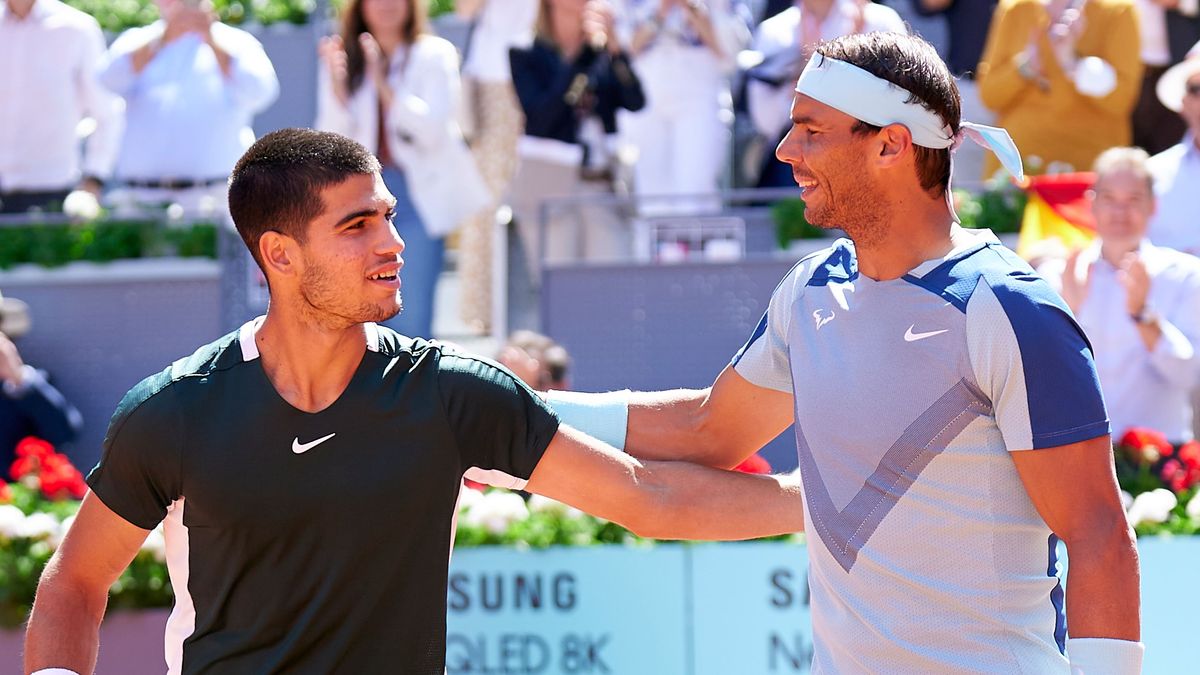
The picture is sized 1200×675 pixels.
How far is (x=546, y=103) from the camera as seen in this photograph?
9.27 meters

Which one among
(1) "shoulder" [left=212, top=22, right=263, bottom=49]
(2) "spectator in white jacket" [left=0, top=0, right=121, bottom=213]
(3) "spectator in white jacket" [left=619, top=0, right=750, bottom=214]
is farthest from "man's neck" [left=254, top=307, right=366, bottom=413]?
(2) "spectator in white jacket" [left=0, top=0, right=121, bottom=213]

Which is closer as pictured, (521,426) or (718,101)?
(521,426)

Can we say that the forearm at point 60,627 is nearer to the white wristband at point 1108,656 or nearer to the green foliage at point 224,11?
the white wristband at point 1108,656

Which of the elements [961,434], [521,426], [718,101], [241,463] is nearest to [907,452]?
[961,434]

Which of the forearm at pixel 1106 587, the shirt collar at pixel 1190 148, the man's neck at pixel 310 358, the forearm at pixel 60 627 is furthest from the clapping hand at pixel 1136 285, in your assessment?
the forearm at pixel 60 627

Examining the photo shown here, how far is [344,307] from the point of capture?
11.7 feet

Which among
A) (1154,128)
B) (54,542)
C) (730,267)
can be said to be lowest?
(54,542)

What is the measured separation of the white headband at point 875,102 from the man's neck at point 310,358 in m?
1.09

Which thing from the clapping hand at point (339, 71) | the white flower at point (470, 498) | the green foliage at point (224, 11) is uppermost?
the green foliage at point (224, 11)

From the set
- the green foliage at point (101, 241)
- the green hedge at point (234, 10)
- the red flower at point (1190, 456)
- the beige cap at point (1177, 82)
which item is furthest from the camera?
the green hedge at point (234, 10)

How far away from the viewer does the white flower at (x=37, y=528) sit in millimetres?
6504

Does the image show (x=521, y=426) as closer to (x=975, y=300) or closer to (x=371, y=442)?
(x=371, y=442)

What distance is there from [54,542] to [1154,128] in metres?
6.17

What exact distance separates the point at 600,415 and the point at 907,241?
3.01 feet
